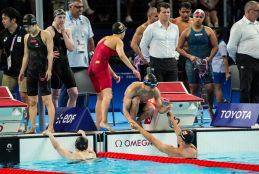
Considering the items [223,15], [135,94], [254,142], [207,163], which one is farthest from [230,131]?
[223,15]

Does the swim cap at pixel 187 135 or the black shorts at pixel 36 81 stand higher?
the black shorts at pixel 36 81

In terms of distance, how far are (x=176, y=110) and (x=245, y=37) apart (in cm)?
155

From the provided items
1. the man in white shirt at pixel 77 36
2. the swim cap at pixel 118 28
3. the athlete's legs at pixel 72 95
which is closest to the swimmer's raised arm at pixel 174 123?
the swim cap at pixel 118 28

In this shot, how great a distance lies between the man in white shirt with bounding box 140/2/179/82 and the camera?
6211 millimetres

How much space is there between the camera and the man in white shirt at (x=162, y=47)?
6211 mm

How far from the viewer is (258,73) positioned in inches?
237

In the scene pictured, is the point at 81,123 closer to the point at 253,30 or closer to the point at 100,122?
the point at 100,122

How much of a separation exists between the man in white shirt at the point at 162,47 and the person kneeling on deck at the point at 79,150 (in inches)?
70.4

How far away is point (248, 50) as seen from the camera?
6.04m

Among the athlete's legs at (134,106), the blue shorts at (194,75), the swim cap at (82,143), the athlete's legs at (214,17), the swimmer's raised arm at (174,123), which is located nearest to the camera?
the swim cap at (82,143)

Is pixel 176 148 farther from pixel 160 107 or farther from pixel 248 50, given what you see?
pixel 248 50

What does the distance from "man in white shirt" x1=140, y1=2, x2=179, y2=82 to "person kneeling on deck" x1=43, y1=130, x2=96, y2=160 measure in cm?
179

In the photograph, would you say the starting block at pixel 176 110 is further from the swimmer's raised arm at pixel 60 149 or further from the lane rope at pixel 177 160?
the swimmer's raised arm at pixel 60 149

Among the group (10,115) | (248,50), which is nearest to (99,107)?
(10,115)
